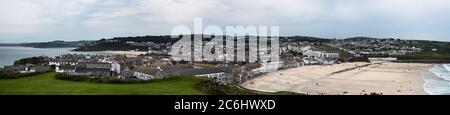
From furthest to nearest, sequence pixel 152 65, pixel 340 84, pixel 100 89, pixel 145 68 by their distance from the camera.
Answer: pixel 152 65, pixel 145 68, pixel 340 84, pixel 100 89

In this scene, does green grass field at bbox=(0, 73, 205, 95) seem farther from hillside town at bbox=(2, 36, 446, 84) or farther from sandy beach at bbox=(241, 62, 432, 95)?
sandy beach at bbox=(241, 62, 432, 95)

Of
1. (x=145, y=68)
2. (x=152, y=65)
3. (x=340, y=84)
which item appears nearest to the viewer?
(x=340, y=84)

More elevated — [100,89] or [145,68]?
[100,89]

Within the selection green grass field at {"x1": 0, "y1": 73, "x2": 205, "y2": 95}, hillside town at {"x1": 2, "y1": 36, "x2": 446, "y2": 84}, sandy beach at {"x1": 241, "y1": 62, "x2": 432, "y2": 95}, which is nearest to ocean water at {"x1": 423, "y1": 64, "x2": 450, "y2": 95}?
sandy beach at {"x1": 241, "y1": 62, "x2": 432, "y2": 95}

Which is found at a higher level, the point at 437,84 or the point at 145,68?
the point at 145,68

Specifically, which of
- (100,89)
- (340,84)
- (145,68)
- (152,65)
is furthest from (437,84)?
(100,89)

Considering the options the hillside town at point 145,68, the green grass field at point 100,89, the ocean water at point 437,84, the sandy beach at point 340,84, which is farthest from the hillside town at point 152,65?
the ocean water at point 437,84

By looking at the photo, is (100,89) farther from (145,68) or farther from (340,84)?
(340,84)

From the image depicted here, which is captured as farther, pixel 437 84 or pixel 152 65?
pixel 152 65

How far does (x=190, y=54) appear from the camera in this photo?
160ft

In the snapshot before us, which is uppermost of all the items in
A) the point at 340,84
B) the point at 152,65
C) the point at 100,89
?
the point at 100,89

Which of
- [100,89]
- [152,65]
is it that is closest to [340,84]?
[152,65]

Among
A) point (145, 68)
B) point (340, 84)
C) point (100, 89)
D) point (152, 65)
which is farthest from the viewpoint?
point (152, 65)

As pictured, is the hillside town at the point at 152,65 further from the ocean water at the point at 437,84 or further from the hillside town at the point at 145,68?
the ocean water at the point at 437,84
